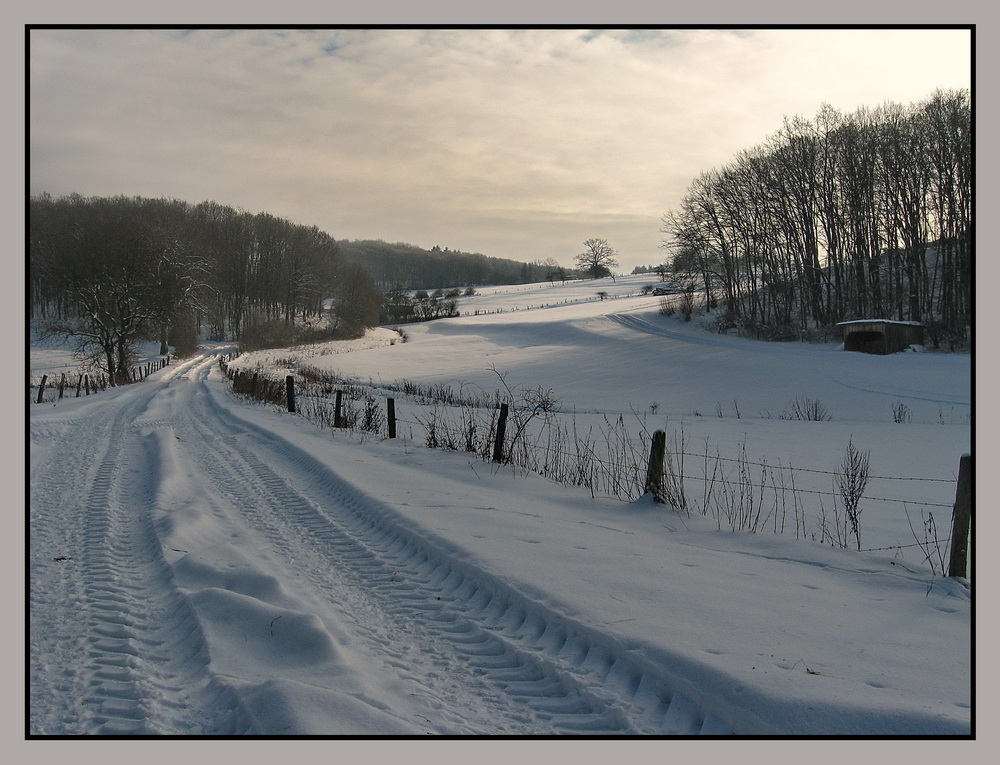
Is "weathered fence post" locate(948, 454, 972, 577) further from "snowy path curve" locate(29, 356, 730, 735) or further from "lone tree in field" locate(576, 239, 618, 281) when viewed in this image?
"lone tree in field" locate(576, 239, 618, 281)

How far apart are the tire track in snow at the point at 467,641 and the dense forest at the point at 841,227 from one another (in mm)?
34566

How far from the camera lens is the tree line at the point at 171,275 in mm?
10852

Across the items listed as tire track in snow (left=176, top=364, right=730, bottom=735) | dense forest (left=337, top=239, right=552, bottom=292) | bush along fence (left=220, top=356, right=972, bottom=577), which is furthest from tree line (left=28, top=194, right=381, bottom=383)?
dense forest (left=337, top=239, right=552, bottom=292)

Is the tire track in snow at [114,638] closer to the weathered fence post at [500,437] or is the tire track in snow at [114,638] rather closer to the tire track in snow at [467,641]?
the tire track in snow at [467,641]

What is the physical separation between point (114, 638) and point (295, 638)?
3.73ft

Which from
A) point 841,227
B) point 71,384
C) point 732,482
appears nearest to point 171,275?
point 71,384

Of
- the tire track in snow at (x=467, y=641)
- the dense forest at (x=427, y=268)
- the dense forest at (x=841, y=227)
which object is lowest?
the tire track in snow at (x=467, y=641)

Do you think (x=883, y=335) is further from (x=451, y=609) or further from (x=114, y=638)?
(x=114, y=638)

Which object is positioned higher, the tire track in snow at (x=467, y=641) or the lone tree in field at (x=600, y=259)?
the lone tree in field at (x=600, y=259)

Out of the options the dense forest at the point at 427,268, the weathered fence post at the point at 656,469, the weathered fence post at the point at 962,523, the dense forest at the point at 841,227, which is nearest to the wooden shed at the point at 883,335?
the dense forest at the point at 841,227

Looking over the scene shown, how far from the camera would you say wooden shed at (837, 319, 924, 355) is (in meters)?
35.6

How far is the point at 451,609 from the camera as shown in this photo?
460 centimetres

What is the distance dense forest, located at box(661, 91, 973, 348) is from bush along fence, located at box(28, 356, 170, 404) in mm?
39913

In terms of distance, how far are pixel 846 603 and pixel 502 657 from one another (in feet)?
8.64
